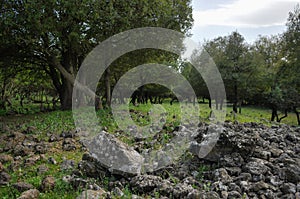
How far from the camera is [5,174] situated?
5.64 metres

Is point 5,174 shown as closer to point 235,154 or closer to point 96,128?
point 235,154

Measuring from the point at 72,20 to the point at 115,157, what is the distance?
12483mm

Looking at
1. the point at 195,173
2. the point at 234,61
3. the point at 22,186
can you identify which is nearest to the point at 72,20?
the point at 22,186

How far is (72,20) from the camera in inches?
631

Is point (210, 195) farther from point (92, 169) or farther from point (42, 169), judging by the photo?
point (42, 169)

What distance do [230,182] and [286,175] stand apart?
113 cm

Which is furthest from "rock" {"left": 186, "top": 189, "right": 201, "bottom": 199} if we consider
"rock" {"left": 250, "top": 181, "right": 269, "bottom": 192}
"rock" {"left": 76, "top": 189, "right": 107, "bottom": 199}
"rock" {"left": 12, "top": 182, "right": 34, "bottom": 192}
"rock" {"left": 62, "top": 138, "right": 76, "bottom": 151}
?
"rock" {"left": 62, "top": 138, "right": 76, "bottom": 151}

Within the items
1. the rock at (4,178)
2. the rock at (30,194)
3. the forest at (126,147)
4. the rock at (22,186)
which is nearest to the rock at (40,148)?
the forest at (126,147)

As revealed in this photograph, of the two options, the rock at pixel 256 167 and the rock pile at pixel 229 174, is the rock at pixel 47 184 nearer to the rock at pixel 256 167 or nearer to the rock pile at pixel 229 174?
the rock pile at pixel 229 174

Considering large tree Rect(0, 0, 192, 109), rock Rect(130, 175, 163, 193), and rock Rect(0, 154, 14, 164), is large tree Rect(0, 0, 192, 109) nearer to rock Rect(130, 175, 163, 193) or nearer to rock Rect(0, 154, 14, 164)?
rock Rect(0, 154, 14, 164)

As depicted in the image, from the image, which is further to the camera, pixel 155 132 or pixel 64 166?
pixel 155 132

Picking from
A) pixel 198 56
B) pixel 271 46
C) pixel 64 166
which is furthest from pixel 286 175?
pixel 271 46

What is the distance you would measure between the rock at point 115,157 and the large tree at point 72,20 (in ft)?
33.2

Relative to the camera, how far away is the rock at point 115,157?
558 cm
